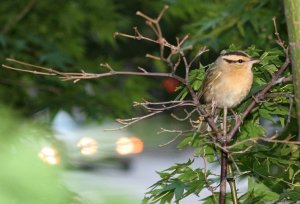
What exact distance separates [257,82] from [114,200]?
1.96 meters

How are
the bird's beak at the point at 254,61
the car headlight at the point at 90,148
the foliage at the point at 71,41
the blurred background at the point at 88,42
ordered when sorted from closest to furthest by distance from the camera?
1. the car headlight at the point at 90,148
2. the bird's beak at the point at 254,61
3. the blurred background at the point at 88,42
4. the foliage at the point at 71,41

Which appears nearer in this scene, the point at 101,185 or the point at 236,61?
→ the point at 101,185

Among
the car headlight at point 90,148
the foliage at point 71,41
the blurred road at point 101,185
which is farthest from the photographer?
the foliage at point 71,41

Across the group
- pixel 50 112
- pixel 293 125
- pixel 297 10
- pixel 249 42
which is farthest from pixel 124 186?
pixel 50 112

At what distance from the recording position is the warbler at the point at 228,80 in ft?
7.82

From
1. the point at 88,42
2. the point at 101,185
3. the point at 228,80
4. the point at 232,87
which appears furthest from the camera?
the point at 88,42

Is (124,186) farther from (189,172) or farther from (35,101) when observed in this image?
(35,101)

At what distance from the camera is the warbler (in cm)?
238

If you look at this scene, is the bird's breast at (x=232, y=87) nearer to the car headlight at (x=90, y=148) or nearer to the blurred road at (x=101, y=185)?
the car headlight at (x=90, y=148)

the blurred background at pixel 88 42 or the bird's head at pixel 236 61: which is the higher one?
the blurred background at pixel 88 42

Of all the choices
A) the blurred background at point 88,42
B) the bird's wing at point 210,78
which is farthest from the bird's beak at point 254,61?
the blurred background at point 88,42

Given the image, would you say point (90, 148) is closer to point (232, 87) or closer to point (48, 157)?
point (48, 157)

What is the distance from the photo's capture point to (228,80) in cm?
273

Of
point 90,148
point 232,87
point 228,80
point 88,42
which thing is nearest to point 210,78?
point 232,87
